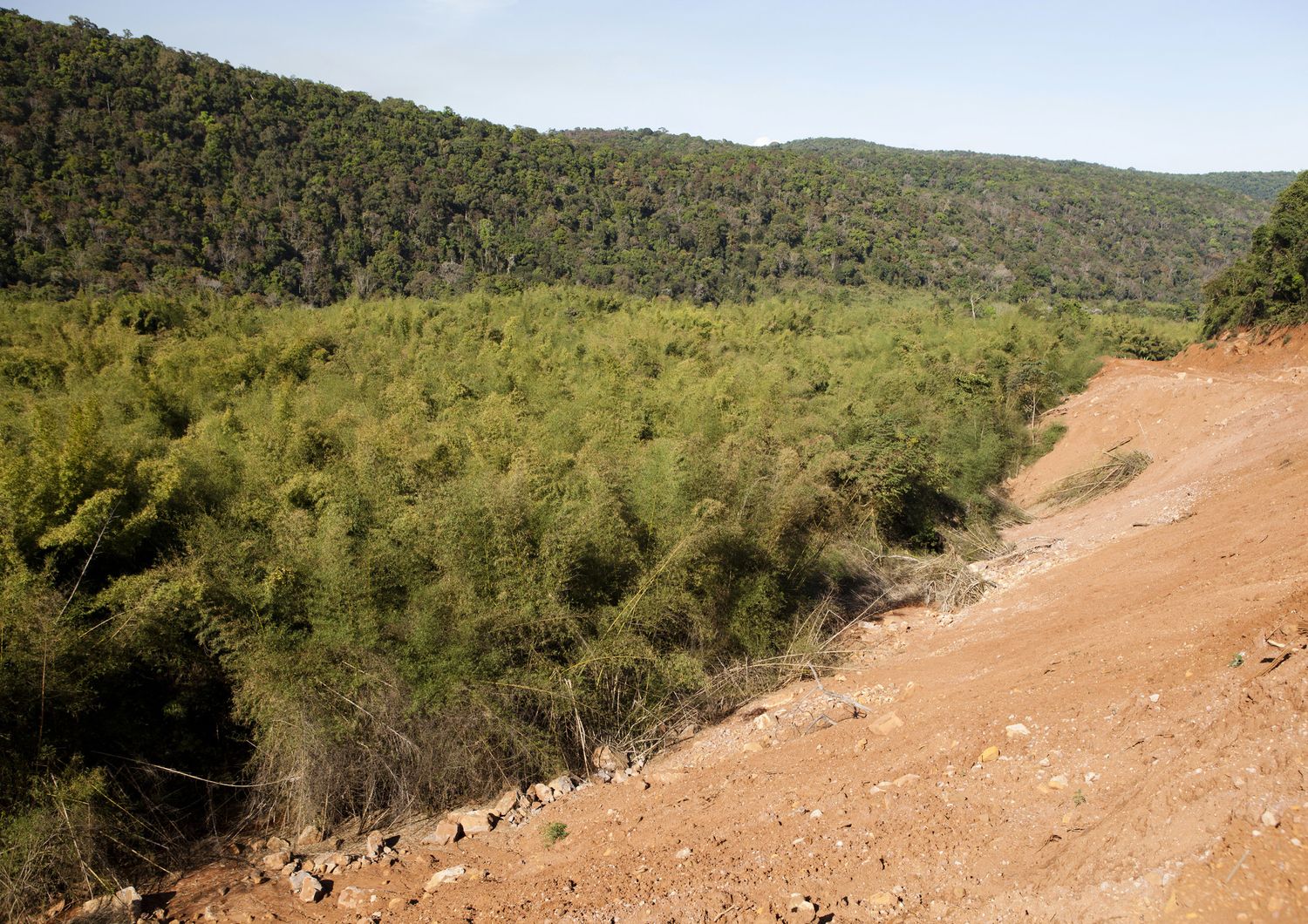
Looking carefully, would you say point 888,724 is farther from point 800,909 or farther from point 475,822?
point 475,822

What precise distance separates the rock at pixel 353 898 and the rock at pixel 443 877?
290mm

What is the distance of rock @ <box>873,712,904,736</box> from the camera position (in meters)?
4.96

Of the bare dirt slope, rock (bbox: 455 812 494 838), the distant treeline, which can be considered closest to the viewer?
the bare dirt slope

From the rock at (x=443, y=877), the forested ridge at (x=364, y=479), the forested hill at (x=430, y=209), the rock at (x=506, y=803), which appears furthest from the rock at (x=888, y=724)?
the forested hill at (x=430, y=209)

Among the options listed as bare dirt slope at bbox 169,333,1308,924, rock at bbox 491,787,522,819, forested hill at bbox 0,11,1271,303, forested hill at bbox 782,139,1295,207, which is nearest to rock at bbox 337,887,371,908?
bare dirt slope at bbox 169,333,1308,924

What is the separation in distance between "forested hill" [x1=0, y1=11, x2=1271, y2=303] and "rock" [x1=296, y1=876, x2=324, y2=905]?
17.4 meters

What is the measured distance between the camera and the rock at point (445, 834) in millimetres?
4633

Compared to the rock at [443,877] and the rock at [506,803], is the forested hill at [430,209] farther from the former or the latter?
the rock at [443,877]

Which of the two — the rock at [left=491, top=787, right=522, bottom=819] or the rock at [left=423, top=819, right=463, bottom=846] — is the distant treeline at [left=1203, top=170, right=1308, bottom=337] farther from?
the rock at [left=423, top=819, right=463, bottom=846]

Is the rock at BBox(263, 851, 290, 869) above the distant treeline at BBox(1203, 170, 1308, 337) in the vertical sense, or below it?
below

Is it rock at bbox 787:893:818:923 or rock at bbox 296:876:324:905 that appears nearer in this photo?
rock at bbox 787:893:818:923

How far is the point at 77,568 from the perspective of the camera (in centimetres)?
492

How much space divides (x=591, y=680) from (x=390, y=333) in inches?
459

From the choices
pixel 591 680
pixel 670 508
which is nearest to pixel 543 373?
pixel 670 508
